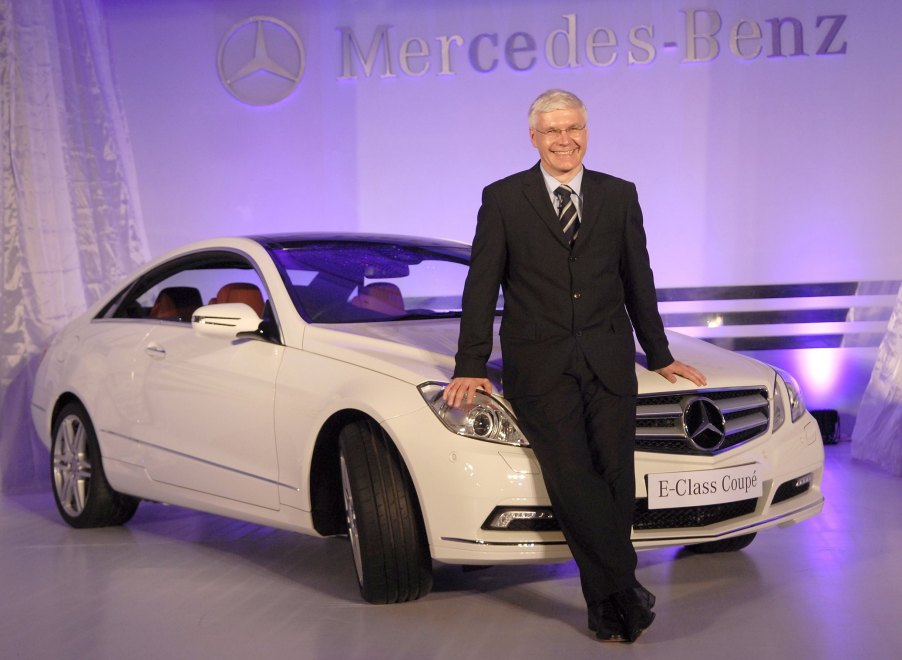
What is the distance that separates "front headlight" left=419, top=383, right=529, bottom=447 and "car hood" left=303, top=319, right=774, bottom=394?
0.10 m

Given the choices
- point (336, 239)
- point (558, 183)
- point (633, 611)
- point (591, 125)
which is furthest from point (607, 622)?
point (591, 125)

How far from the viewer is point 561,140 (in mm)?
3346

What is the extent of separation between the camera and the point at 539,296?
336 cm

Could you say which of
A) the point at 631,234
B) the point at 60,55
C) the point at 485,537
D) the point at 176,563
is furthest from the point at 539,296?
the point at 60,55

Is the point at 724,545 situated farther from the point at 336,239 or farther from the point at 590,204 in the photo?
the point at 336,239

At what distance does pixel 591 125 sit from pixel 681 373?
4.18 meters

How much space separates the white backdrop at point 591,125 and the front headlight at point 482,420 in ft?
14.0

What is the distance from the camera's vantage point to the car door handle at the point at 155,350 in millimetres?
4551

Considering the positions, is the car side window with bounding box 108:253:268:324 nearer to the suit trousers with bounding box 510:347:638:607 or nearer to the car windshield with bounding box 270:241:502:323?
the car windshield with bounding box 270:241:502:323

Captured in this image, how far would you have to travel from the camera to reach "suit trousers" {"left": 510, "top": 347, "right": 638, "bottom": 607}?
3.22 meters

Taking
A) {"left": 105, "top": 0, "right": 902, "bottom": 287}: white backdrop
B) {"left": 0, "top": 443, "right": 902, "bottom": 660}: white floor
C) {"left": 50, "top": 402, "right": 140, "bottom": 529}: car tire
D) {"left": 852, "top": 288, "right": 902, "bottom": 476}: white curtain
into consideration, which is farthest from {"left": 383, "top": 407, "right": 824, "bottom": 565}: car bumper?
{"left": 105, "top": 0, "right": 902, "bottom": 287}: white backdrop

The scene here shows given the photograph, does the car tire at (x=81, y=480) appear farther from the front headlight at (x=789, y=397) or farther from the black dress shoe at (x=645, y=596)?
the front headlight at (x=789, y=397)

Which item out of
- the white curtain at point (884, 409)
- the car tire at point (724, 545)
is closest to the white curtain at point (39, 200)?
the car tire at point (724, 545)

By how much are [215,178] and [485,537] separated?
4968mm
